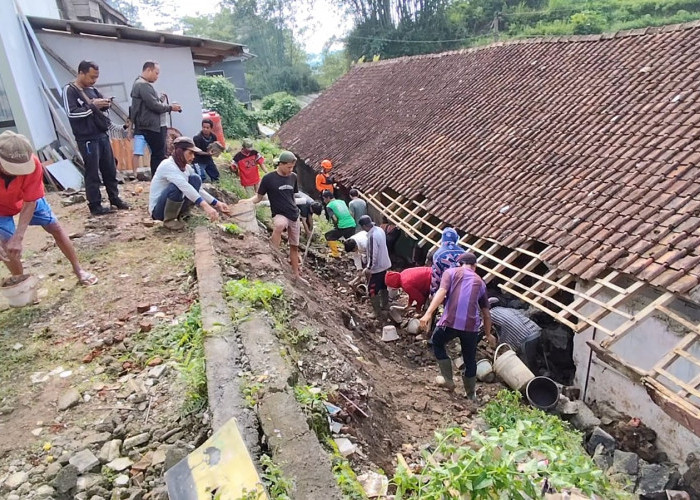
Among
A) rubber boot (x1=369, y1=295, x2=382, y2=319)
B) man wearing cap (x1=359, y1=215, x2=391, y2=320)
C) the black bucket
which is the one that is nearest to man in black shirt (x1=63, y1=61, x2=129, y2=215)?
man wearing cap (x1=359, y1=215, x2=391, y2=320)

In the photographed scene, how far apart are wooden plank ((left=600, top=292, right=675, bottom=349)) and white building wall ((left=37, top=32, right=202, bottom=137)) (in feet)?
30.7

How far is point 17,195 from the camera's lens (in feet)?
13.1

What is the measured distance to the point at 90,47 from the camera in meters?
9.55

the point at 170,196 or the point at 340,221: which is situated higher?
the point at 170,196

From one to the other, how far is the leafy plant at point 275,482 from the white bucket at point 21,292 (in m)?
2.99

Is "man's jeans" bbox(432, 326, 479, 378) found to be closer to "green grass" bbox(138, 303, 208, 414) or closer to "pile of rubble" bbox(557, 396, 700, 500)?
"pile of rubble" bbox(557, 396, 700, 500)

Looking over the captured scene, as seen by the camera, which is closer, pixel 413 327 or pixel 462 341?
pixel 462 341

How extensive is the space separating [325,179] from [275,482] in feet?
36.5

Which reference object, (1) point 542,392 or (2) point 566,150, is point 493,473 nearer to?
(1) point 542,392

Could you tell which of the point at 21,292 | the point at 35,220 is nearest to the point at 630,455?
the point at 21,292

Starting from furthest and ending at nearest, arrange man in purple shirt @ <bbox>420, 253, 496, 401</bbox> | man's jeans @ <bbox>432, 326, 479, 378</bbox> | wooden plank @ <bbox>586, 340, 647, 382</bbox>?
man's jeans @ <bbox>432, 326, 479, 378</bbox> → man in purple shirt @ <bbox>420, 253, 496, 401</bbox> → wooden plank @ <bbox>586, 340, 647, 382</bbox>

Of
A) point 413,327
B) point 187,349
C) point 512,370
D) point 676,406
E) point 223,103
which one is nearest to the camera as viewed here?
point 187,349

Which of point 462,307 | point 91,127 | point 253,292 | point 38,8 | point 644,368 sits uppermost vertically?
point 38,8

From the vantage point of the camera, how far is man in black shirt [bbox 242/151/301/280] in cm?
601
